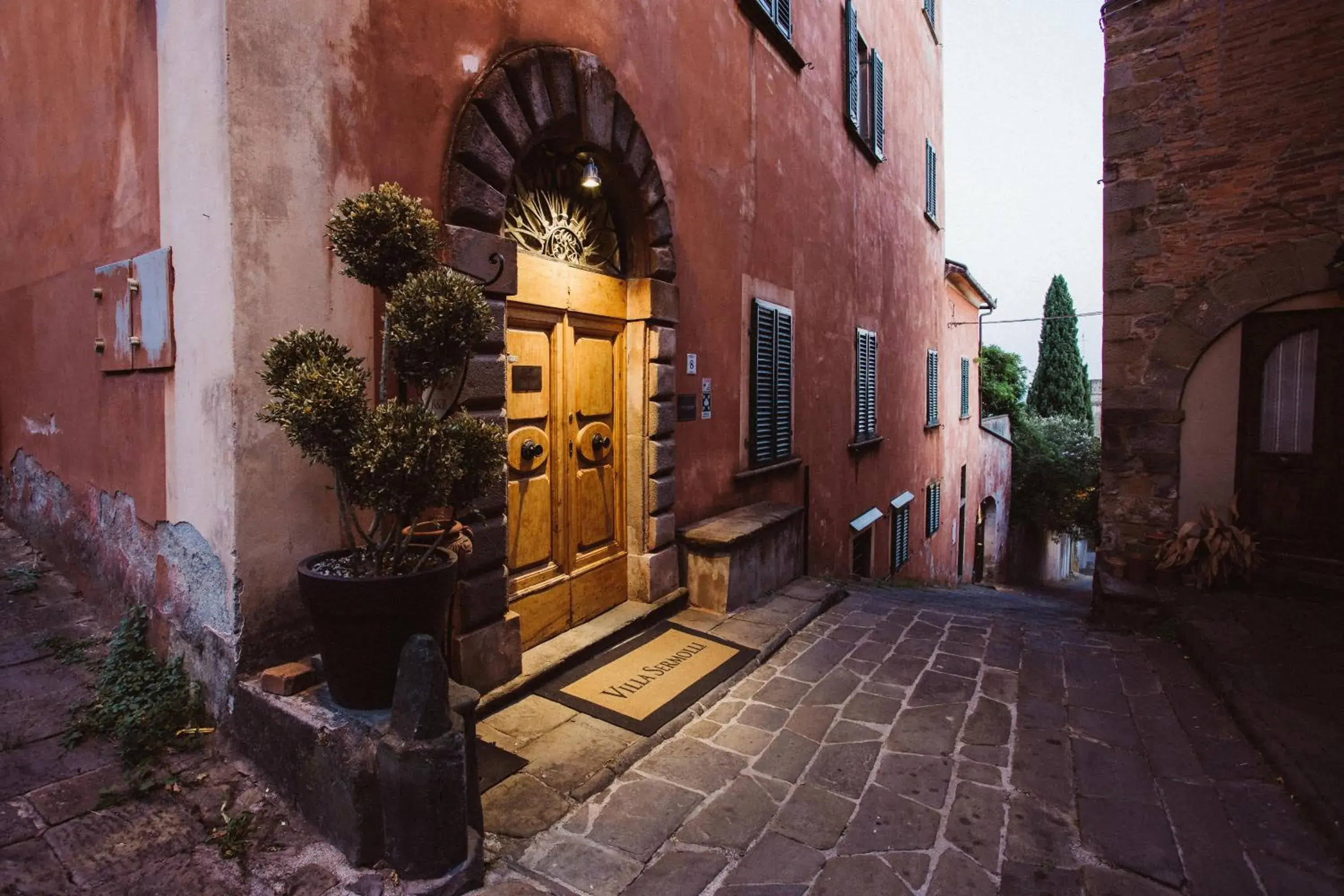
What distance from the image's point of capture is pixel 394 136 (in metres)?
3.27

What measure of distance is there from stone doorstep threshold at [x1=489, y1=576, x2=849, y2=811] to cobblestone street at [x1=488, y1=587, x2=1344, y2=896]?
5cm

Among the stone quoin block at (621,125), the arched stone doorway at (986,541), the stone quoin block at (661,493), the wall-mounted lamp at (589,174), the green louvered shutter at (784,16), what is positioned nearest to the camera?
the wall-mounted lamp at (589,174)

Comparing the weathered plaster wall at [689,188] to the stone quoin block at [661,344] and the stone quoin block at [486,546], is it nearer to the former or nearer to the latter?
the stone quoin block at [661,344]

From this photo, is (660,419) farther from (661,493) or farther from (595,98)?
(595,98)

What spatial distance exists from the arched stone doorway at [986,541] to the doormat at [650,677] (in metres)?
14.4

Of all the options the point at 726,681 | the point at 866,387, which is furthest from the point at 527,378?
the point at 866,387

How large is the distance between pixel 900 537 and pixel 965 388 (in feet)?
22.3

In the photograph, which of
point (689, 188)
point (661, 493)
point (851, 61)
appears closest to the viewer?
point (661, 493)

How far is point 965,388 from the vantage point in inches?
664

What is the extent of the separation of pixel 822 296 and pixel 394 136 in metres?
6.12

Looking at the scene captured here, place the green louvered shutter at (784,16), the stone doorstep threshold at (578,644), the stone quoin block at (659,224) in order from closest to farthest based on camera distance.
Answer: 1. the stone doorstep threshold at (578,644)
2. the stone quoin block at (659,224)
3. the green louvered shutter at (784,16)

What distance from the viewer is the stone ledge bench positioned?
540 centimetres

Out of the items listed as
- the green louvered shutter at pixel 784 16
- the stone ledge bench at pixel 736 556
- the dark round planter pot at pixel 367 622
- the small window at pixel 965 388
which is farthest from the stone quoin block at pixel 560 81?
the small window at pixel 965 388

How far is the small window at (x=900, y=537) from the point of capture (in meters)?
11.3
